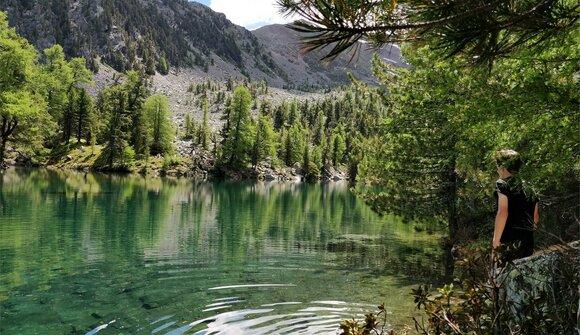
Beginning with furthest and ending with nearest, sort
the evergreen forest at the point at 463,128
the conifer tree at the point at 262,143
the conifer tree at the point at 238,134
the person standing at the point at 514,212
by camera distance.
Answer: the conifer tree at the point at 262,143 < the conifer tree at the point at 238,134 < the evergreen forest at the point at 463,128 < the person standing at the point at 514,212

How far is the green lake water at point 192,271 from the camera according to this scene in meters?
9.87

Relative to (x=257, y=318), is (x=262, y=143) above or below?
above

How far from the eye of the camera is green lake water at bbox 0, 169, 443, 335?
9867 mm

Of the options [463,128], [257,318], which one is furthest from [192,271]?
[463,128]

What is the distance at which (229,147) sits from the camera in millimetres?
88375

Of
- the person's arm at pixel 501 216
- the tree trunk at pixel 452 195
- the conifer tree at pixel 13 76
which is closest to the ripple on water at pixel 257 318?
the person's arm at pixel 501 216

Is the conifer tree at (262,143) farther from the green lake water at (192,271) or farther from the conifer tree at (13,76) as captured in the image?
the green lake water at (192,271)

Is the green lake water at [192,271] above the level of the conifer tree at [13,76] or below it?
below

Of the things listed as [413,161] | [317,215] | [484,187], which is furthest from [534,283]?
[317,215]

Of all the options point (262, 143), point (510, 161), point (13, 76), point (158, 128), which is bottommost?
point (510, 161)

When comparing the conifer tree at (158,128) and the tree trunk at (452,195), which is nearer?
the tree trunk at (452,195)

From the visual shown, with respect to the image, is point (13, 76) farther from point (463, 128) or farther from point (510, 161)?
point (510, 161)

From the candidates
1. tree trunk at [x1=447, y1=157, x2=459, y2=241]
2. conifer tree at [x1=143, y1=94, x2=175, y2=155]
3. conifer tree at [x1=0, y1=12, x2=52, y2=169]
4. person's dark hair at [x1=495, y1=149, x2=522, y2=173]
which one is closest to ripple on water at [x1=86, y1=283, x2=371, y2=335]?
person's dark hair at [x1=495, y1=149, x2=522, y2=173]

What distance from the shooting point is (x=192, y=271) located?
47.4ft
